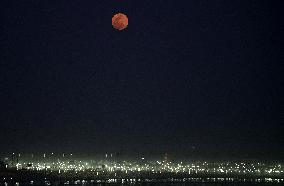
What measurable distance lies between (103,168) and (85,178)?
52.7 m

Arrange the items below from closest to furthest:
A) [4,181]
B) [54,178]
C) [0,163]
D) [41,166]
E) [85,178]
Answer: [4,181], [0,163], [54,178], [85,178], [41,166]

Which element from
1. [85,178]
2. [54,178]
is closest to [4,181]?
[54,178]

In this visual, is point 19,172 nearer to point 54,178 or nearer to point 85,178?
point 54,178

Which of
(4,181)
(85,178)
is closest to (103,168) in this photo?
(85,178)

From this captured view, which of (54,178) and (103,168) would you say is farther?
(103,168)

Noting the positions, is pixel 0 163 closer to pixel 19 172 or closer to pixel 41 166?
pixel 19 172

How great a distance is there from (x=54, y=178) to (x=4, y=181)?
24.8m

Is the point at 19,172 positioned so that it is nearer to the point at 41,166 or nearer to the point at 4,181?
the point at 4,181

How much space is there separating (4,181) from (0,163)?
13286mm

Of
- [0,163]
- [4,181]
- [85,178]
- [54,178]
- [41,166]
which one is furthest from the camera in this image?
[41,166]

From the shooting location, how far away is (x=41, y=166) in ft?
638

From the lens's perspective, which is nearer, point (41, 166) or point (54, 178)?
point (54, 178)

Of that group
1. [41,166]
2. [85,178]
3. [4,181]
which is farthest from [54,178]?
[41,166]

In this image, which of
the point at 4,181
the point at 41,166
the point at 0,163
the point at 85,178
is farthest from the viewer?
the point at 41,166
